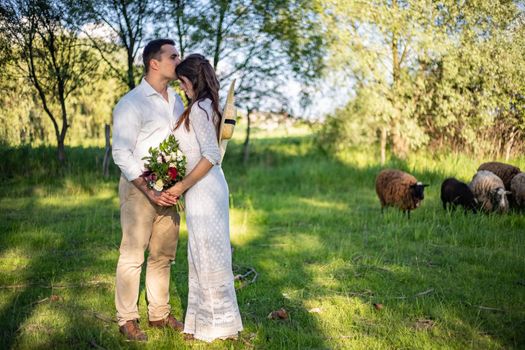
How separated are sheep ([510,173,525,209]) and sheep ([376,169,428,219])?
69.7 inches

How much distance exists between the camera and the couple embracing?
3.70 m

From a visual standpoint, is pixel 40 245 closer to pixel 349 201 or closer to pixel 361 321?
pixel 361 321

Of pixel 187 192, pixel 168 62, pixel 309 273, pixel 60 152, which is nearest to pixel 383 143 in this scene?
pixel 60 152

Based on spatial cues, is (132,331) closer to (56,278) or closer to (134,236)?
(134,236)

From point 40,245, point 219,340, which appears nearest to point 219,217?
point 219,340

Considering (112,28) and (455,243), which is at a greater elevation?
(112,28)

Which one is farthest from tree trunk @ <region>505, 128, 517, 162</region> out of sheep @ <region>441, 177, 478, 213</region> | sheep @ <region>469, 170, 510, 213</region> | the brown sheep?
sheep @ <region>441, 177, 478, 213</region>

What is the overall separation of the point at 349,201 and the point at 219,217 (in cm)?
777

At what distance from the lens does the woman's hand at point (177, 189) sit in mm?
3730

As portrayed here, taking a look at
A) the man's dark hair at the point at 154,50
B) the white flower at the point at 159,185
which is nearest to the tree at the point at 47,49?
the man's dark hair at the point at 154,50

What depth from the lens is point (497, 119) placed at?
12805 mm

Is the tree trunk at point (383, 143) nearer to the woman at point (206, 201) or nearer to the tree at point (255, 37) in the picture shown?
the tree at point (255, 37)

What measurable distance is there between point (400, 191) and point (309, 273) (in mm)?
4049

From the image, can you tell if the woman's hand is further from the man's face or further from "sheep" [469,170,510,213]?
"sheep" [469,170,510,213]
